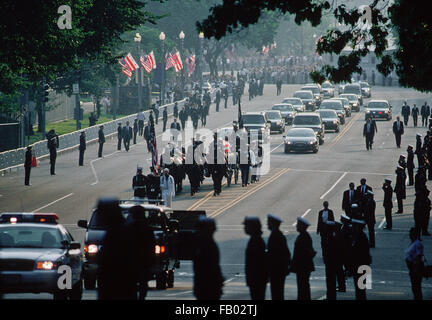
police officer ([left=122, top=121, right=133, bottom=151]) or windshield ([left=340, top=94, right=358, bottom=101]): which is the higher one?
windshield ([left=340, top=94, right=358, bottom=101])

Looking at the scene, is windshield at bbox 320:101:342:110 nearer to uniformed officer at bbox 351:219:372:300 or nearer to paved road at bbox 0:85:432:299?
paved road at bbox 0:85:432:299

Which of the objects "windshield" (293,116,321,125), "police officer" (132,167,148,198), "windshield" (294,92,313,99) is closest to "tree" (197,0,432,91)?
"police officer" (132,167,148,198)

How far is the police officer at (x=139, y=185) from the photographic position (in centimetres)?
3106

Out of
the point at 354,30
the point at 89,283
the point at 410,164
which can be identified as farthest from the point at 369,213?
the point at 410,164

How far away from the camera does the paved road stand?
22.8 metres

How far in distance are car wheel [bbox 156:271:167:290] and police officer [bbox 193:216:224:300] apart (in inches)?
321

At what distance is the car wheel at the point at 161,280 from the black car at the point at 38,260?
2.40 m

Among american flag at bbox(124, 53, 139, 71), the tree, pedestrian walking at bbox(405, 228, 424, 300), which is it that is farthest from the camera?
american flag at bbox(124, 53, 139, 71)

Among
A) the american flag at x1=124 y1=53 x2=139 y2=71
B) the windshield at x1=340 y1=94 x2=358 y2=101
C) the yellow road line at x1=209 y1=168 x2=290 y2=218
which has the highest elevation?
the american flag at x1=124 y1=53 x2=139 y2=71

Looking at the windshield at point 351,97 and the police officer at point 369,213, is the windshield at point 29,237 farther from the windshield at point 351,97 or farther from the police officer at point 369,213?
Answer: the windshield at point 351,97

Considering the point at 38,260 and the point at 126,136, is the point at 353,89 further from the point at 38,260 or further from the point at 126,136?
the point at 38,260

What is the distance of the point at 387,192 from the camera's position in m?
30.1

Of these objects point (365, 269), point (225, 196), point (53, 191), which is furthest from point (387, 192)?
point (53, 191)
